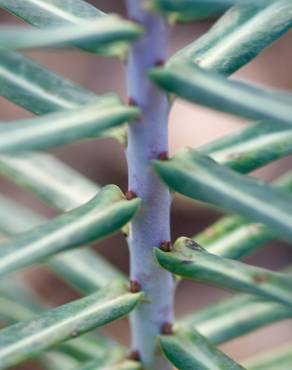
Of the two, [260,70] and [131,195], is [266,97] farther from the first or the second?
[260,70]

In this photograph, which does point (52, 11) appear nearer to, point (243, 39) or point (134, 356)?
point (243, 39)

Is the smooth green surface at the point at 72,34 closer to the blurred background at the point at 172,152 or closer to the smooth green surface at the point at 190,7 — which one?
the smooth green surface at the point at 190,7

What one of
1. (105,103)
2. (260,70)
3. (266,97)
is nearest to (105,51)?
(105,103)

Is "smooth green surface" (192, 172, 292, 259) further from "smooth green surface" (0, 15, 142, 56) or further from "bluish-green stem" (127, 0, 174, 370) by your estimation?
"smooth green surface" (0, 15, 142, 56)

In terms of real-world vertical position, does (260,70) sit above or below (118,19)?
above

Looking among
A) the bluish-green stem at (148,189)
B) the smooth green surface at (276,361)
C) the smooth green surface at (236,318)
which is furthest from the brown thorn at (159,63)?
the smooth green surface at (276,361)

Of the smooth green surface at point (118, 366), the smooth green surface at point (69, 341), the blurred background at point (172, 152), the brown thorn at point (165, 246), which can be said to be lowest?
the smooth green surface at point (118, 366)
